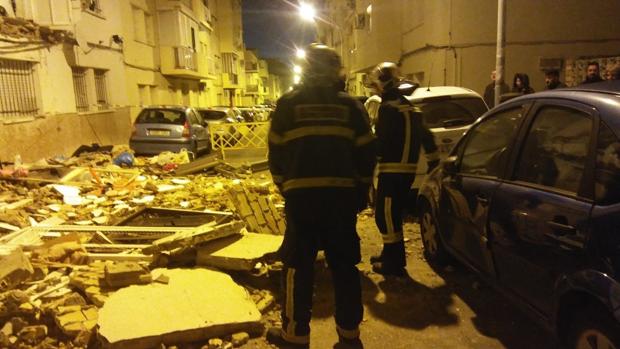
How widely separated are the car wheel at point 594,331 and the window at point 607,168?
560 millimetres

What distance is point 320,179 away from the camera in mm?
3105

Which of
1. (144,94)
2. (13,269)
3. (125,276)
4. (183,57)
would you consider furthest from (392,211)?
(183,57)

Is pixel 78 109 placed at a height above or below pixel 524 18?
below

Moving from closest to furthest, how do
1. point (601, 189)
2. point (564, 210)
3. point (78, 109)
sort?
point (601, 189) → point (564, 210) → point (78, 109)

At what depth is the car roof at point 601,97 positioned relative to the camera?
2555 millimetres

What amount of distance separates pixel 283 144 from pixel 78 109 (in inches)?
569

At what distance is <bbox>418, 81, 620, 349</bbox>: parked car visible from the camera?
244cm

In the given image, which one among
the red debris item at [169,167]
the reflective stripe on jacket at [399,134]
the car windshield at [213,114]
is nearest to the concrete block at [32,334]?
the reflective stripe on jacket at [399,134]

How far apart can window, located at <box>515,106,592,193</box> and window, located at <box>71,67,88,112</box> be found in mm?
14948

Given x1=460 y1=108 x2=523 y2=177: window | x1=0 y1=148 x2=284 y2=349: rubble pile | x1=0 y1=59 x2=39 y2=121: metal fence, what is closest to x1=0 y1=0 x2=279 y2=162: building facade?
x1=0 y1=59 x2=39 y2=121: metal fence

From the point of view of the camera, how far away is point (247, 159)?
13906mm

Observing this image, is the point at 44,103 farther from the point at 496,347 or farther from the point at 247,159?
the point at 496,347

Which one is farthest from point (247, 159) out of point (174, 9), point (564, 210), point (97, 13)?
point (174, 9)

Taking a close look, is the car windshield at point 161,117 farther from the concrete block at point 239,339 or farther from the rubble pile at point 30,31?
the concrete block at point 239,339
